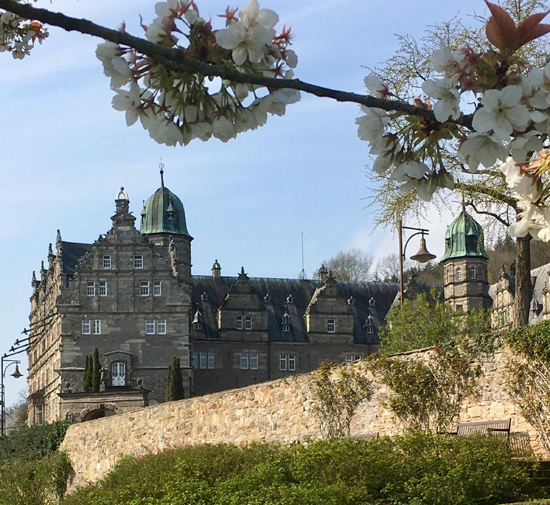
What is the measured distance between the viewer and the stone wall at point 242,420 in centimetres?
1728

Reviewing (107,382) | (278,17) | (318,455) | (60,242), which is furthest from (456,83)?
(60,242)

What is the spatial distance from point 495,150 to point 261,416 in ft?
65.9

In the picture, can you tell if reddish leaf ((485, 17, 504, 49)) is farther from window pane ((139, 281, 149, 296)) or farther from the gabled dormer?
the gabled dormer

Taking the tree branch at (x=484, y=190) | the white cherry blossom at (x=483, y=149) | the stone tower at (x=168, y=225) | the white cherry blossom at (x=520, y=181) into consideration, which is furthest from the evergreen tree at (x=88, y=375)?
the white cherry blossom at (x=483, y=149)

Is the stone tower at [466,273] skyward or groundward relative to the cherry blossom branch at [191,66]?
skyward

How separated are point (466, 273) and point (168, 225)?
67.7 feet

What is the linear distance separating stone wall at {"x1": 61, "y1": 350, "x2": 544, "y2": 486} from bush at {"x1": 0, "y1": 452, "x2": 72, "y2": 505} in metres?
0.57

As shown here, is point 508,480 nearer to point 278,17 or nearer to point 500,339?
point 500,339

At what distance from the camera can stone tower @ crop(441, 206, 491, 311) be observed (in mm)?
64812

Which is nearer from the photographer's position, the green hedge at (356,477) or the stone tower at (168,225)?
the green hedge at (356,477)

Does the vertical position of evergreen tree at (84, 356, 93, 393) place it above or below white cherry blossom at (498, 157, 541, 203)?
above

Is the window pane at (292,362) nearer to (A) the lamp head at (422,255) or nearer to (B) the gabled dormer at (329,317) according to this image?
(B) the gabled dormer at (329,317)

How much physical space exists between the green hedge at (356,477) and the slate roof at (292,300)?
46.1 m

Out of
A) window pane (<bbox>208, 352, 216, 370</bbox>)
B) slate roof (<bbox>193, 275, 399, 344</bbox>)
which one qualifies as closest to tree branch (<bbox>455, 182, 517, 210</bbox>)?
window pane (<bbox>208, 352, 216, 370</bbox>)
